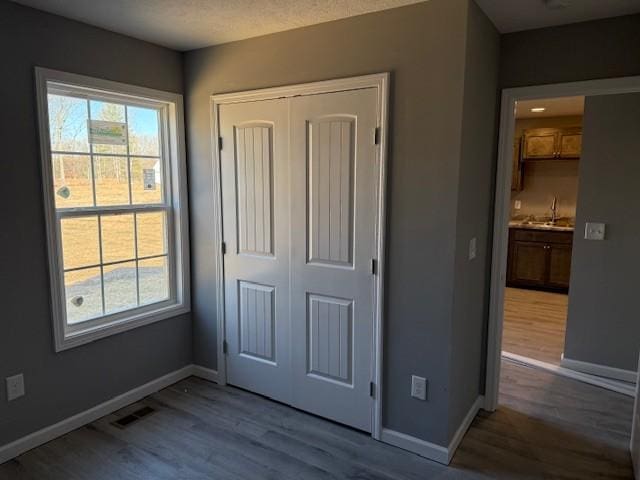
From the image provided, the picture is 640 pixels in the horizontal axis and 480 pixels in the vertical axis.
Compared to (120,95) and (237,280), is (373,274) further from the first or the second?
(120,95)

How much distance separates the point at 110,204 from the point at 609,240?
3.73 metres

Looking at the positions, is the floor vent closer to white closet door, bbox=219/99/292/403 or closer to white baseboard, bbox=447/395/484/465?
white closet door, bbox=219/99/292/403

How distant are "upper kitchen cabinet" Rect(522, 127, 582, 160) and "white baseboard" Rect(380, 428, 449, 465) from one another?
508 cm

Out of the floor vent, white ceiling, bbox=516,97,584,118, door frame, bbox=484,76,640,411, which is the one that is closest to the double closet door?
the floor vent

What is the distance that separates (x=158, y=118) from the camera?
3146mm

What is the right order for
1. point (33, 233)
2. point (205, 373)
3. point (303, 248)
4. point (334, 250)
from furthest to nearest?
point (205, 373) < point (303, 248) < point (334, 250) < point (33, 233)

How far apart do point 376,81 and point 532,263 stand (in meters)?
4.78

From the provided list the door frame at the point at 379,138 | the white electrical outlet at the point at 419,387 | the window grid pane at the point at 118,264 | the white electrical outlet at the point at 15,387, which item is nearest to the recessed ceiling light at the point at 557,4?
the door frame at the point at 379,138

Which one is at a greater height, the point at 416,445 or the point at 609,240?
the point at 609,240

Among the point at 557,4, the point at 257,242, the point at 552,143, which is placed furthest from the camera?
the point at 552,143

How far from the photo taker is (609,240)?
3443 mm

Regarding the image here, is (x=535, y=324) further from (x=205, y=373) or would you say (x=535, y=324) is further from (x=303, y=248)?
(x=205, y=373)

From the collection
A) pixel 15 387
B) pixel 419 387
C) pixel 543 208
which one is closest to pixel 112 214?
pixel 15 387

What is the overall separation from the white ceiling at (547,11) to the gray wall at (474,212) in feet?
0.23
